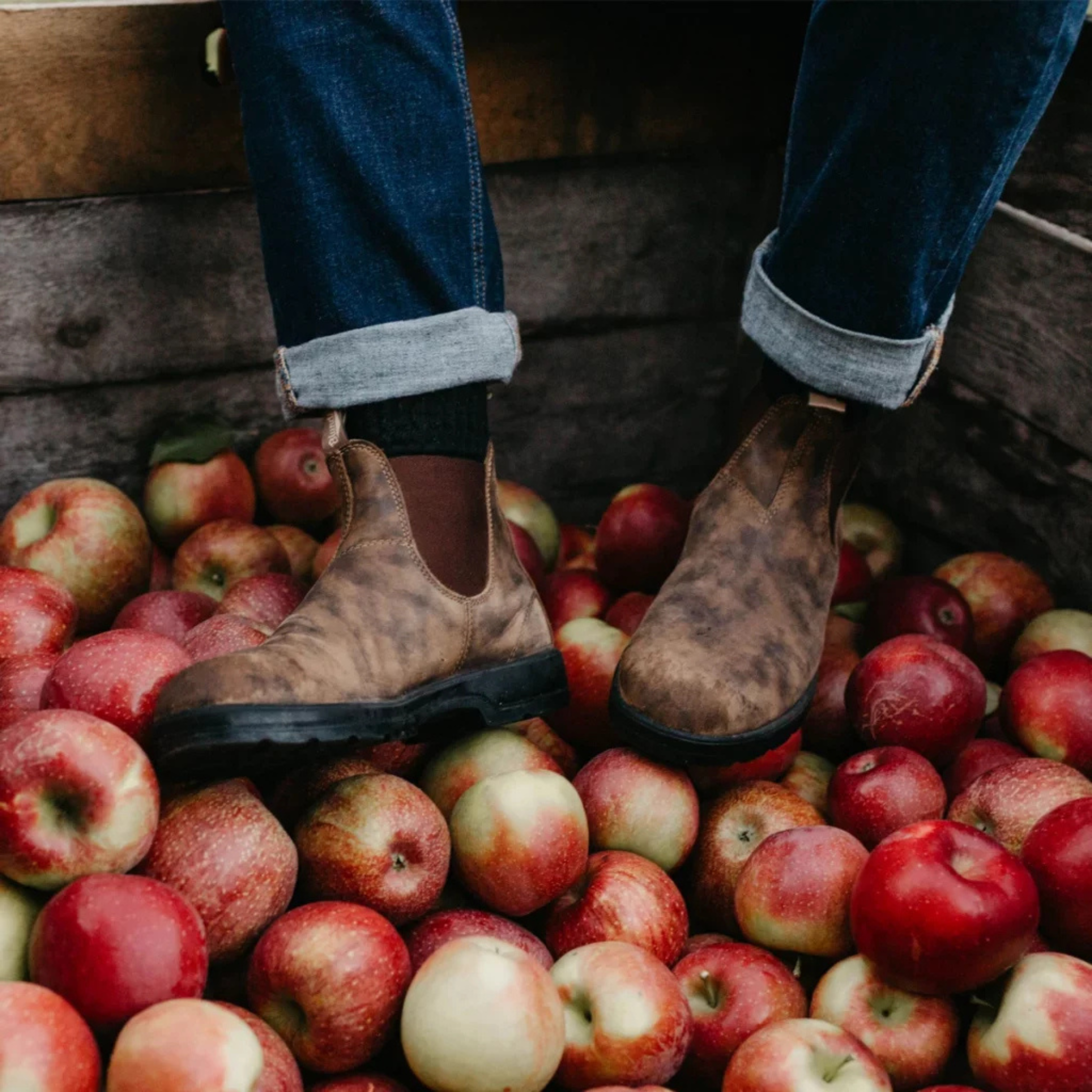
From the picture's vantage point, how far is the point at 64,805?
136 cm

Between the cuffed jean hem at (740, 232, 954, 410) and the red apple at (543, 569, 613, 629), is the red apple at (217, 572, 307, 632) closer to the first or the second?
the red apple at (543, 569, 613, 629)

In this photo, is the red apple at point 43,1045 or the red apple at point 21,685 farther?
the red apple at point 21,685

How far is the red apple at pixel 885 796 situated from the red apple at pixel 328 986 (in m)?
0.69

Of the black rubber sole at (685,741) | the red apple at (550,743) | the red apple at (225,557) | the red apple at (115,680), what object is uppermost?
the red apple at (115,680)

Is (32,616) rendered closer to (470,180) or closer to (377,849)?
(377,849)

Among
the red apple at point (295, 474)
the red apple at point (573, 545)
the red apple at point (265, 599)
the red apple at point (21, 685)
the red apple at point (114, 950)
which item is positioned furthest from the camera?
the red apple at point (573, 545)

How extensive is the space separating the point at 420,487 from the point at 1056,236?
125 centimetres

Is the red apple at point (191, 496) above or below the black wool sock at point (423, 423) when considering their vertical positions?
below

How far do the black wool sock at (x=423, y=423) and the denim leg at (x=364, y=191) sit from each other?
3 centimetres

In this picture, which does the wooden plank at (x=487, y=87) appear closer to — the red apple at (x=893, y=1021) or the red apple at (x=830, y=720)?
the red apple at (x=830, y=720)

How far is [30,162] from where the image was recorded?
2.19 metres

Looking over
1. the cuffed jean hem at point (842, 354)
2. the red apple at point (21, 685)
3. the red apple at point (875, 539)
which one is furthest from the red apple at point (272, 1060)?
the red apple at point (875, 539)

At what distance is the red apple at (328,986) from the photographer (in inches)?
53.7

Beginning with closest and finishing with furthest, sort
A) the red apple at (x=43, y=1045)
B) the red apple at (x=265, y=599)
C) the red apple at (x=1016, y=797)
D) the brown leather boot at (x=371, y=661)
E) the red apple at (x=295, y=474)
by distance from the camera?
the red apple at (x=43, y=1045) < the brown leather boot at (x=371, y=661) < the red apple at (x=1016, y=797) < the red apple at (x=265, y=599) < the red apple at (x=295, y=474)
